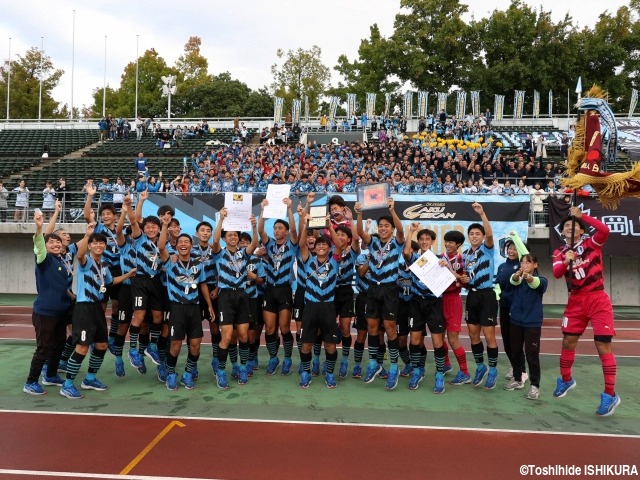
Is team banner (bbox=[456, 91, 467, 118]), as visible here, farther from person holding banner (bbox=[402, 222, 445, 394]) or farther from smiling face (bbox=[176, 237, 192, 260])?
smiling face (bbox=[176, 237, 192, 260])

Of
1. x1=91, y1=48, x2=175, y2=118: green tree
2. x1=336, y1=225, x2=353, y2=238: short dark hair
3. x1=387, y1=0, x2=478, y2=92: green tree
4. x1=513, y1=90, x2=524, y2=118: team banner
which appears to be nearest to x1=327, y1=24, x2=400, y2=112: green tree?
x1=387, y1=0, x2=478, y2=92: green tree

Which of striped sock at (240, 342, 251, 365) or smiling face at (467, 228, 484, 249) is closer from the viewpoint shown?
smiling face at (467, 228, 484, 249)

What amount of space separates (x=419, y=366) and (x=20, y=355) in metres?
6.74

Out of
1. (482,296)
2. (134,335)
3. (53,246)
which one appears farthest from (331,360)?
(53,246)

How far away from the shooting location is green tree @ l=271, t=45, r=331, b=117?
Answer: 5147 centimetres

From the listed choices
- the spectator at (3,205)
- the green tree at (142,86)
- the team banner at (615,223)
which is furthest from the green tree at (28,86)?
the team banner at (615,223)

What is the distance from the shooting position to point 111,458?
453cm

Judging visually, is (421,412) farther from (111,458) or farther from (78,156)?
(78,156)

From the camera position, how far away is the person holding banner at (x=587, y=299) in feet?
19.2

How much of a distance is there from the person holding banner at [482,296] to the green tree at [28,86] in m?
54.5

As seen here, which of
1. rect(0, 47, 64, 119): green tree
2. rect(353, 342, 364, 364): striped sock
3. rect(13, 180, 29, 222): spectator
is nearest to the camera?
rect(353, 342, 364, 364): striped sock

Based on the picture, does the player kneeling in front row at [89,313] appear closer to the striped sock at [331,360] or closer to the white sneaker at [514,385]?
the striped sock at [331,360]

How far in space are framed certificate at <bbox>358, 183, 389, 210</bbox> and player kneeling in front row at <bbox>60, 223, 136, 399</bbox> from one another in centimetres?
345

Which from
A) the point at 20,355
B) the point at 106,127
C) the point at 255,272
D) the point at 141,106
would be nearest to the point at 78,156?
the point at 106,127
